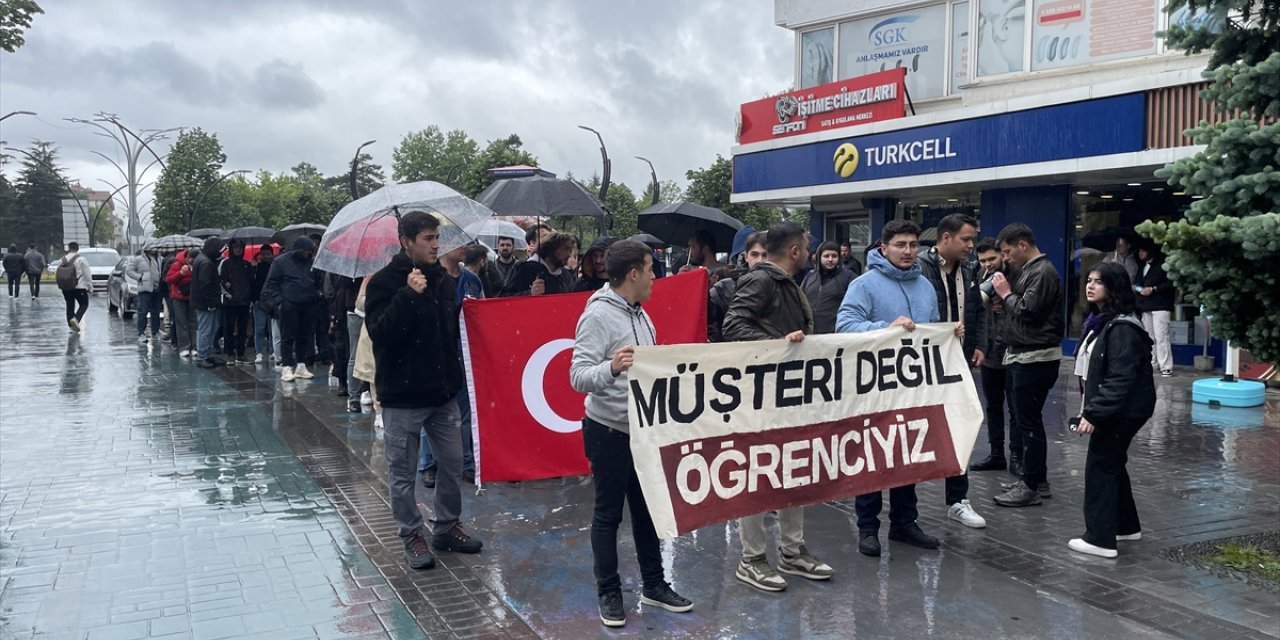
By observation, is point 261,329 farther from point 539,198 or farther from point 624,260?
point 624,260

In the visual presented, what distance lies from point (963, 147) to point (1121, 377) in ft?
37.7

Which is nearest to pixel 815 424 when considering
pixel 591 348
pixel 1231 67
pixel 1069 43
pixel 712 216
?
pixel 591 348

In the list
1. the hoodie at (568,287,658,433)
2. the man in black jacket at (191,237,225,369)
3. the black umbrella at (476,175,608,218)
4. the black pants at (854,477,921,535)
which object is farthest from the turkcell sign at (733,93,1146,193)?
the hoodie at (568,287,658,433)

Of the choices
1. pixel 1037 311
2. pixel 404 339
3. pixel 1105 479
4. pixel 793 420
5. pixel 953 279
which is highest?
pixel 953 279

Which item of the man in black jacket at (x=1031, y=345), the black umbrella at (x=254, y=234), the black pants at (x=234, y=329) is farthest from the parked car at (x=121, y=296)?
the man in black jacket at (x=1031, y=345)

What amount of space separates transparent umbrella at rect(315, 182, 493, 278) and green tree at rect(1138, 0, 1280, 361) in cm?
401

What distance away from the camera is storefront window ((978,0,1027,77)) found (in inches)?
688

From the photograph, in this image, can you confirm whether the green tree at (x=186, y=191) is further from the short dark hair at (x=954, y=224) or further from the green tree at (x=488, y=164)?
the short dark hair at (x=954, y=224)

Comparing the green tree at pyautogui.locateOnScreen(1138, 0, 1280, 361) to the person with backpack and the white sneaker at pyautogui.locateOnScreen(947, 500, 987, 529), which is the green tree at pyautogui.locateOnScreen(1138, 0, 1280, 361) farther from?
the person with backpack

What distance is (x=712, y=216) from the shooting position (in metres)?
11.5

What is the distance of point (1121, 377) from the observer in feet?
19.1

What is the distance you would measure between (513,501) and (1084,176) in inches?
445

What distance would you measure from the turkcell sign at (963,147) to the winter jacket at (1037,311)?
8.38 meters

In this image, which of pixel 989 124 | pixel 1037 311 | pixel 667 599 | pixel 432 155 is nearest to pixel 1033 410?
pixel 1037 311
